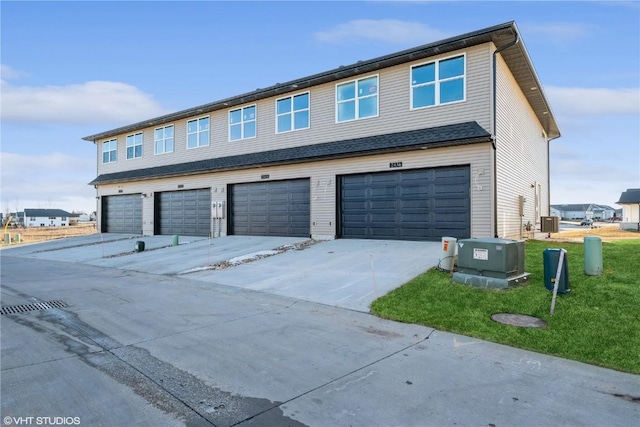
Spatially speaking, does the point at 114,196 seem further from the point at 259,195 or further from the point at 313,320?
the point at 313,320

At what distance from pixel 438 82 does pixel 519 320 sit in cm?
1057

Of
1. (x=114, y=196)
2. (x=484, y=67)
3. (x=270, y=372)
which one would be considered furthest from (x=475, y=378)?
(x=114, y=196)

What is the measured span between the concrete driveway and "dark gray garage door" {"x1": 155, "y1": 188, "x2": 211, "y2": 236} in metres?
2.34

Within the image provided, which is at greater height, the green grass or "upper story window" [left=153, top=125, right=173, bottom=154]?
"upper story window" [left=153, top=125, right=173, bottom=154]

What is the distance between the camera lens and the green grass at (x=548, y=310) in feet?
16.4

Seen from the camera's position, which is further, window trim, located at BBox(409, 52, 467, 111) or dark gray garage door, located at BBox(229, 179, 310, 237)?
→ dark gray garage door, located at BBox(229, 179, 310, 237)

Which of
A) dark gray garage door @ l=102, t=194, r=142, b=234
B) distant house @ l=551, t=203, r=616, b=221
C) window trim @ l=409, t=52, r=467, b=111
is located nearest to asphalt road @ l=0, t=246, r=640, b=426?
window trim @ l=409, t=52, r=467, b=111

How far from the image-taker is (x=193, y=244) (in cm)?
1869

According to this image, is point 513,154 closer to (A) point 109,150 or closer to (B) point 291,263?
(B) point 291,263

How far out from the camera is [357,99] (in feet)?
53.0

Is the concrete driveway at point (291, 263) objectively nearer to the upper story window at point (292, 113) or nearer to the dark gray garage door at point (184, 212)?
the dark gray garage door at point (184, 212)

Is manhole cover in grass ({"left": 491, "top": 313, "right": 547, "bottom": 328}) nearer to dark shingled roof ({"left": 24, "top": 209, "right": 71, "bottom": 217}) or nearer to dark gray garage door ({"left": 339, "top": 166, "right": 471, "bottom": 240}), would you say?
dark gray garage door ({"left": 339, "top": 166, "right": 471, "bottom": 240})

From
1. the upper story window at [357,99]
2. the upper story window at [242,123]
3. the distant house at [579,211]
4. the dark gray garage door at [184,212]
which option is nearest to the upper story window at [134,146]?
the dark gray garage door at [184,212]

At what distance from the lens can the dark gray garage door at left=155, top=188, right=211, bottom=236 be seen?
2181 centimetres
